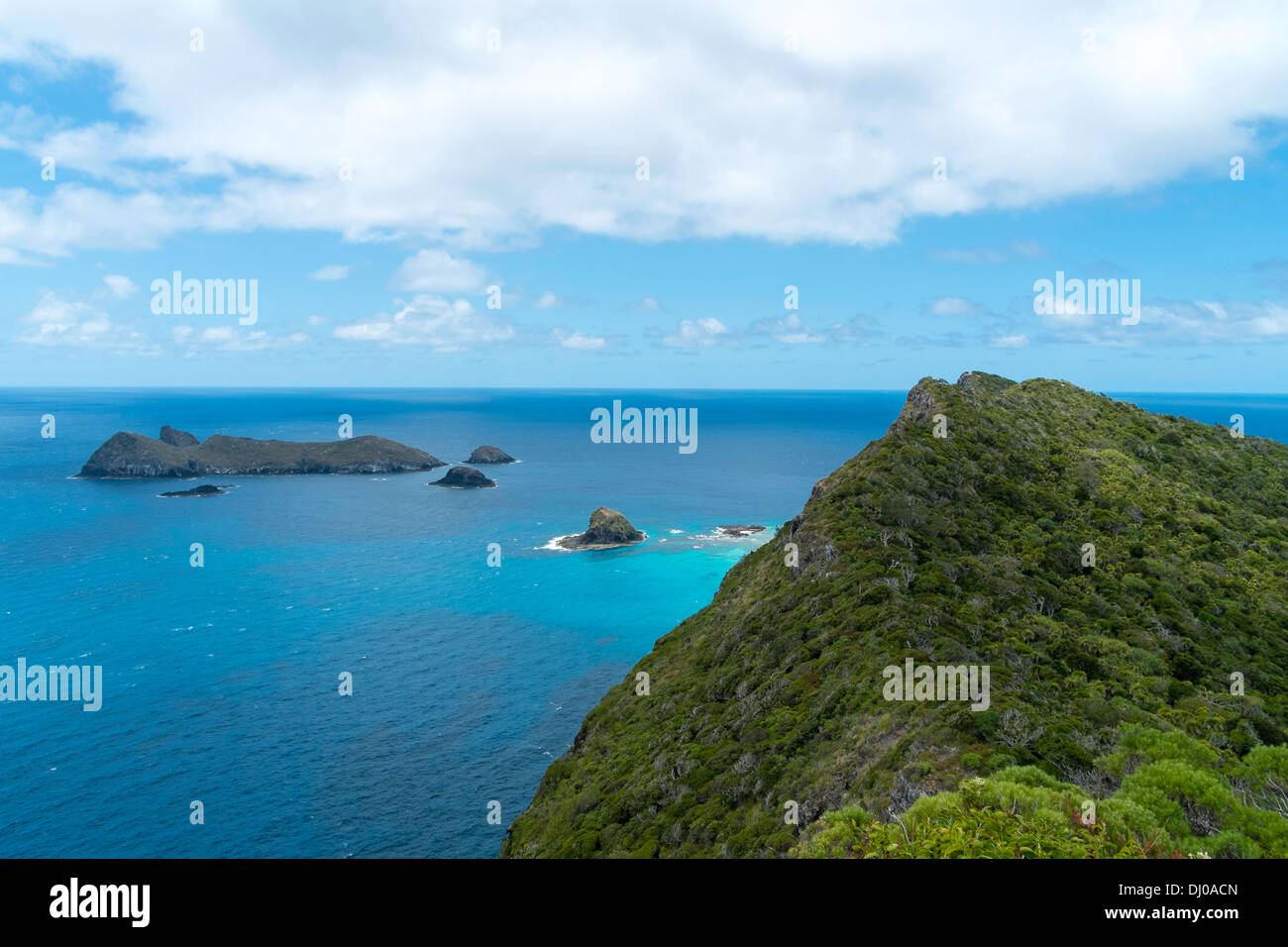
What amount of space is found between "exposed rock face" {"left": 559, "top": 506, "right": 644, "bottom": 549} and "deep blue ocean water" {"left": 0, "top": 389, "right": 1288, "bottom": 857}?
3.84 m

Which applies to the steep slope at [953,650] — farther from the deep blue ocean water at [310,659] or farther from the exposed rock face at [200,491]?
the exposed rock face at [200,491]

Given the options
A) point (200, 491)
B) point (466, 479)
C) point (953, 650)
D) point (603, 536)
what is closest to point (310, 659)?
point (603, 536)

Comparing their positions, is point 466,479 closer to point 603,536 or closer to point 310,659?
point 603,536

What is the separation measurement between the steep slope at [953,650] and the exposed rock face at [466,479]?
430 ft

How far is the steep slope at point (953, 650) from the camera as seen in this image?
83.8 ft

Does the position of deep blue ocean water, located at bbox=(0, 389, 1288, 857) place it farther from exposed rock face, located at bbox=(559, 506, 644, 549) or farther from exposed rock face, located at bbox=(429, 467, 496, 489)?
exposed rock face, located at bbox=(429, 467, 496, 489)

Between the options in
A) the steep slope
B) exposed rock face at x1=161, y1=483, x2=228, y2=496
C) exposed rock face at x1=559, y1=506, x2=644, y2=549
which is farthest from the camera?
exposed rock face at x1=161, y1=483, x2=228, y2=496

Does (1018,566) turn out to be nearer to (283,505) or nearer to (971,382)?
(971,382)

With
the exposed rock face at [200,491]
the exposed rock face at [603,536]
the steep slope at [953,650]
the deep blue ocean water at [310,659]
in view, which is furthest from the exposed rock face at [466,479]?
the steep slope at [953,650]

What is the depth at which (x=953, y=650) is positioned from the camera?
32719 millimetres

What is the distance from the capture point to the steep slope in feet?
83.8

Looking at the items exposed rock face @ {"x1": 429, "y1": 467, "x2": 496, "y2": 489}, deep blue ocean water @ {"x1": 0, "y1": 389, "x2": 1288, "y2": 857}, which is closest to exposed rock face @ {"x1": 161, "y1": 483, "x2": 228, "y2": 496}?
deep blue ocean water @ {"x1": 0, "y1": 389, "x2": 1288, "y2": 857}
